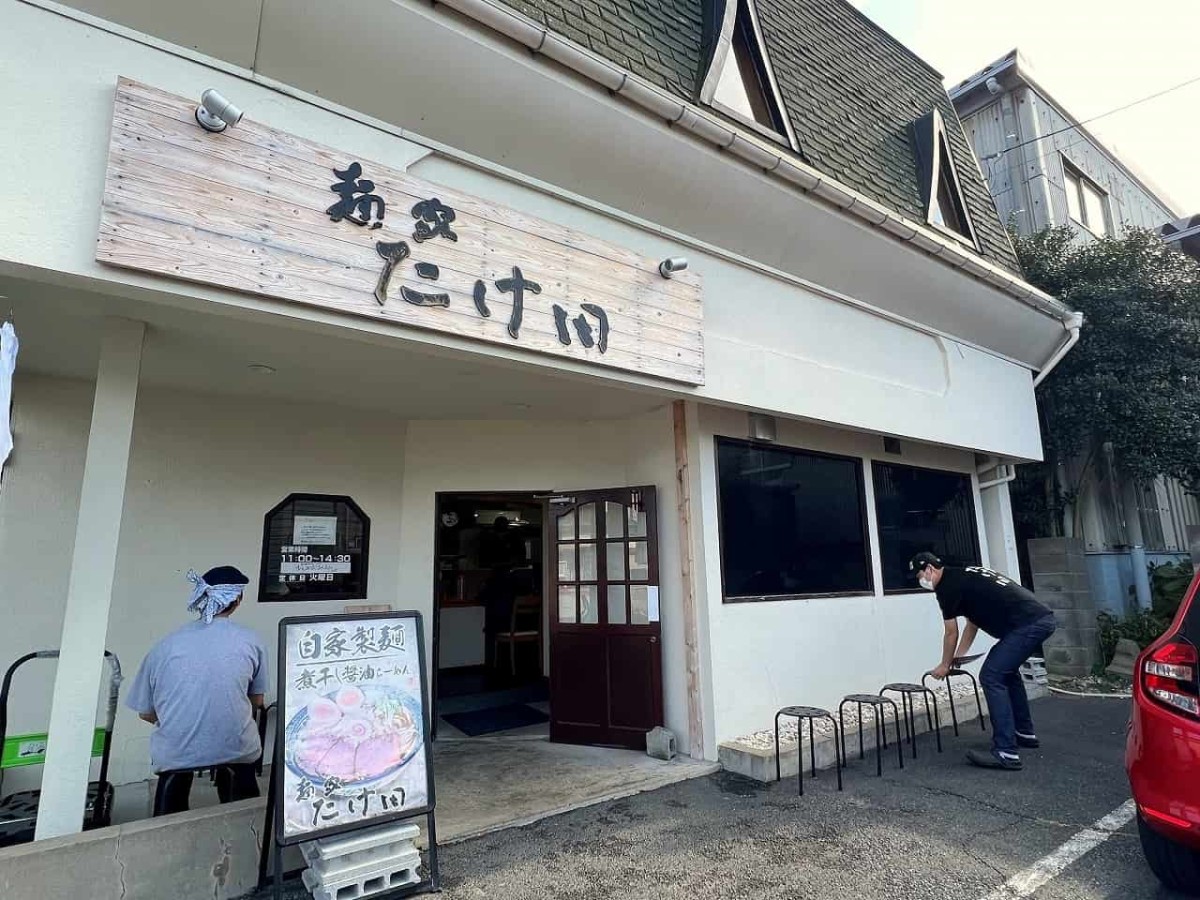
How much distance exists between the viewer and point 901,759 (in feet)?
16.4

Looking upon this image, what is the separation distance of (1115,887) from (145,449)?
6576 mm

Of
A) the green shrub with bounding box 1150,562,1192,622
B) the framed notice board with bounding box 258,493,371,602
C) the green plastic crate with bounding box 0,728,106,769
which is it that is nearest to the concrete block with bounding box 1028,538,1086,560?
the green shrub with bounding box 1150,562,1192,622

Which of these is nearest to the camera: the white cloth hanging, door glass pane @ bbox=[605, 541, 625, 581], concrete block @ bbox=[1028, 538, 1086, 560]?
the white cloth hanging

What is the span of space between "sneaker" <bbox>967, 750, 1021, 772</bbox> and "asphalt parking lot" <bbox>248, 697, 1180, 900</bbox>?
9 centimetres

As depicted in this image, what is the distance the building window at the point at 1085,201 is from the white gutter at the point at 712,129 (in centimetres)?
716

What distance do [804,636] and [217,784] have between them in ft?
15.1

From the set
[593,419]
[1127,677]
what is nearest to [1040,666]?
[1127,677]

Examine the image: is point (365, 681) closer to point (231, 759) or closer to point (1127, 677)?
point (231, 759)

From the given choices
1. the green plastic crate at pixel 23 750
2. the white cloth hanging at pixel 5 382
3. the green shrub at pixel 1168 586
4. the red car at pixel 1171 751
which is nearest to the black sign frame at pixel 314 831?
the white cloth hanging at pixel 5 382

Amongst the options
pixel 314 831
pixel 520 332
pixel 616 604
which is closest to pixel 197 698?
pixel 314 831

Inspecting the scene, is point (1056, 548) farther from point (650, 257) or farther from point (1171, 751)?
point (650, 257)

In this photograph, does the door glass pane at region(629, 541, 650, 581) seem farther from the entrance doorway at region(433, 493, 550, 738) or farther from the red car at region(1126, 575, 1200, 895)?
the red car at region(1126, 575, 1200, 895)

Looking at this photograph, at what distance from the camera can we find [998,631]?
5066mm

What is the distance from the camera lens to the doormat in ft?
20.6
